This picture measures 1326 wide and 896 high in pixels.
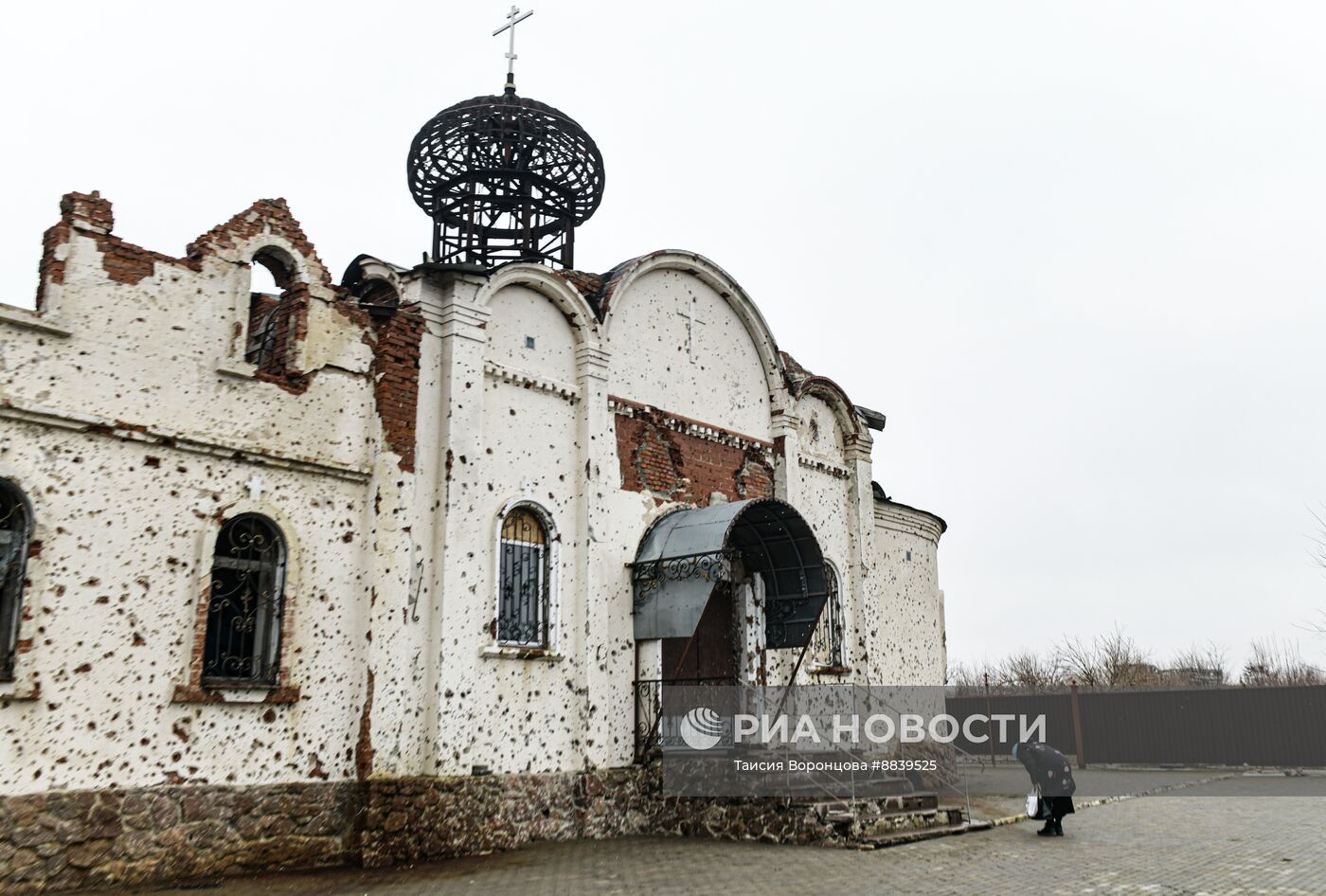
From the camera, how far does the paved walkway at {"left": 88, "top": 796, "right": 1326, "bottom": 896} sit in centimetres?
887

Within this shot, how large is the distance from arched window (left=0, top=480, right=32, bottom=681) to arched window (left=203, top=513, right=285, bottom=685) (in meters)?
1.60

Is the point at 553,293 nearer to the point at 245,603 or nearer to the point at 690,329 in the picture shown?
the point at 690,329

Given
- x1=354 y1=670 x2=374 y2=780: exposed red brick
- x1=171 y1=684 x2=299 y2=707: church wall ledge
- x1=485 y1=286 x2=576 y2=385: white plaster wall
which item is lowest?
x1=354 y1=670 x2=374 y2=780: exposed red brick

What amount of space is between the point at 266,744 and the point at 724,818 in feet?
17.2

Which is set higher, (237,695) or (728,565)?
(728,565)

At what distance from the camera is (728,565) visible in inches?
512

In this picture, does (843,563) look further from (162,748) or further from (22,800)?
(22,800)

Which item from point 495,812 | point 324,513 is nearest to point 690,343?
point 324,513

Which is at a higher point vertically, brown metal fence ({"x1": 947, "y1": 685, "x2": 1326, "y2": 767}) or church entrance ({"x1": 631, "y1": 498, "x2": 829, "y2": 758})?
church entrance ({"x1": 631, "y1": 498, "x2": 829, "y2": 758})

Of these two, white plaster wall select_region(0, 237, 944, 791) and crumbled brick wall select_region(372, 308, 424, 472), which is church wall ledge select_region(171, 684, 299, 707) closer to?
white plaster wall select_region(0, 237, 944, 791)

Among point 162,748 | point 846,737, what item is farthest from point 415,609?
point 846,737

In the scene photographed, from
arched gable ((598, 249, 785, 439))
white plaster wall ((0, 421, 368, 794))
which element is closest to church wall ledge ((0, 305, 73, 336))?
white plaster wall ((0, 421, 368, 794))

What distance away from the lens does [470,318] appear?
1209 cm

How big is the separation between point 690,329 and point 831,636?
17.0 feet
